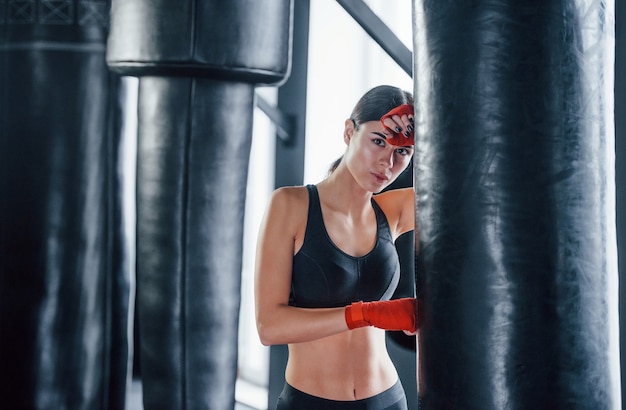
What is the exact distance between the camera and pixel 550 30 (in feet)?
2.48

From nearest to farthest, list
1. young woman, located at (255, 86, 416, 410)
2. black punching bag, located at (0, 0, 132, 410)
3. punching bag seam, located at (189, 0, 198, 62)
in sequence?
punching bag seam, located at (189, 0, 198, 62) → black punching bag, located at (0, 0, 132, 410) → young woman, located at (255, 86, 416, 410)

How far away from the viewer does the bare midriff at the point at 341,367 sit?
5.02ft

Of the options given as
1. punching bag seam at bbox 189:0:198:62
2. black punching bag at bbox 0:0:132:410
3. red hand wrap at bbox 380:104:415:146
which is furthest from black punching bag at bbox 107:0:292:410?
red hand wrap at bbox 380:104:415:146

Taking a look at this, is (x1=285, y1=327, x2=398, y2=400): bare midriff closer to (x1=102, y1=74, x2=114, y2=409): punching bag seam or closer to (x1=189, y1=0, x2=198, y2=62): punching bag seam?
(x1=102, y1=74, x2=114, y2=409): punching bag seam

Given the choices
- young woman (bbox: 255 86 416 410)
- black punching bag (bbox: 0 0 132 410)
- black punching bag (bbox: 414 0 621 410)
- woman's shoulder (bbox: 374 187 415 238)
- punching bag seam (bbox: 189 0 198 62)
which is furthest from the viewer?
woman's shoulder (bbox: 374 187 415 238)

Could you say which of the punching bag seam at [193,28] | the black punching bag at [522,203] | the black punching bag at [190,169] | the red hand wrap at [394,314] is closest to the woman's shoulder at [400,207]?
the red hand wrap at [394,314]

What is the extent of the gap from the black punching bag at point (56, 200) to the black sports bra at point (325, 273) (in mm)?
398

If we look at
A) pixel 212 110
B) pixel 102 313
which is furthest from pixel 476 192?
pixel 102 313

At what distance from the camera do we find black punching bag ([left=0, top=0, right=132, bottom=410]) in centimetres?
131

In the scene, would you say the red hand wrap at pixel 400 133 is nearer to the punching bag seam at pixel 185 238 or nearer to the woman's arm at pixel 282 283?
the woman's arm at pixel 282 283

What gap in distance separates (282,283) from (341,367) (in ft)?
0.84

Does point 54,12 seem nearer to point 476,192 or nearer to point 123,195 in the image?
point 123,195

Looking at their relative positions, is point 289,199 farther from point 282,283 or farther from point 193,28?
point 193,28

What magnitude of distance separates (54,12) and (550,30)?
95cm
